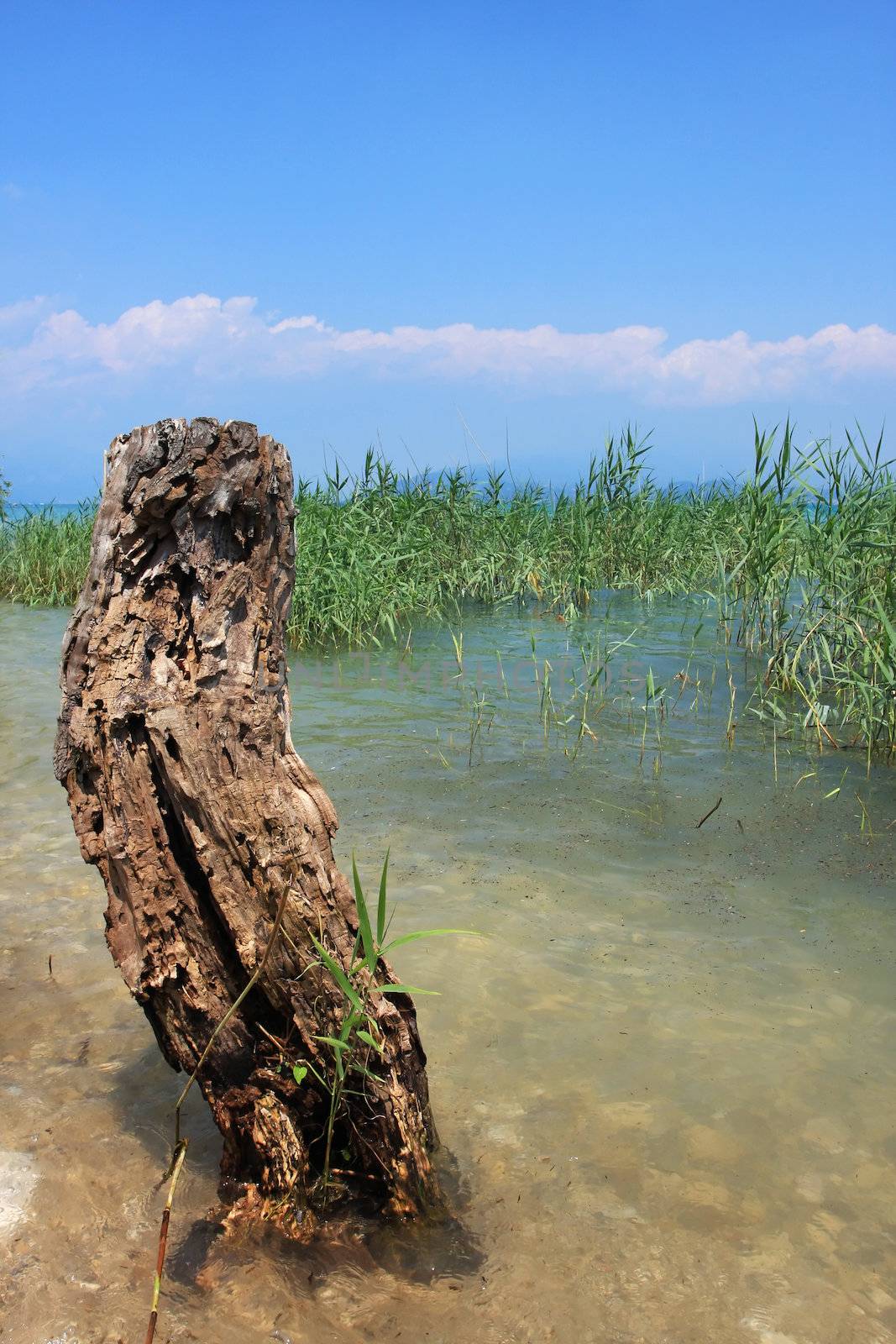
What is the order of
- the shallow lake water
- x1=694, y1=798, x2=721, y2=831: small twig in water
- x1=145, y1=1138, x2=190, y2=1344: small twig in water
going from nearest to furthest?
x1=145, y1=1138, x2=190, y2=1344: small twig in water
the shallow lake water
x1=694, y1=798, x2=721, y2=831: small twig in water

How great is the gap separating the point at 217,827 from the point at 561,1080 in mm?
1267

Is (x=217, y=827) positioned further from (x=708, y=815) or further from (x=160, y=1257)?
(x=708, y=815)

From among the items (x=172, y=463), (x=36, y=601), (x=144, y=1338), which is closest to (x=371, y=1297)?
(x=144, y=1338)

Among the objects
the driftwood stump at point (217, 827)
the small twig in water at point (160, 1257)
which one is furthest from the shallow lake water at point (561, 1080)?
the driftwood stump at point (217, 827)

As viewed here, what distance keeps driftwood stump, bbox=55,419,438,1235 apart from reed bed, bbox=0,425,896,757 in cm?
376

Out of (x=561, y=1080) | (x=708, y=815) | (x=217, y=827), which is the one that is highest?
(x=217, y=827)

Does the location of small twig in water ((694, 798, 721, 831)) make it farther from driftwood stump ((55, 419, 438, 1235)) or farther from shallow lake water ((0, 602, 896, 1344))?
driftwood stump ((55, 419, 438, 1235))

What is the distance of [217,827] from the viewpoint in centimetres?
207

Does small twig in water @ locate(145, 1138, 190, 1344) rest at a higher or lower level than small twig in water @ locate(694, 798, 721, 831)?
lower

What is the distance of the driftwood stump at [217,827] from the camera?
2.07 metres

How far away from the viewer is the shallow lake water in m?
1.93

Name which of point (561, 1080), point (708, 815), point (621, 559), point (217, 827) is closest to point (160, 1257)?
point (217, 827)

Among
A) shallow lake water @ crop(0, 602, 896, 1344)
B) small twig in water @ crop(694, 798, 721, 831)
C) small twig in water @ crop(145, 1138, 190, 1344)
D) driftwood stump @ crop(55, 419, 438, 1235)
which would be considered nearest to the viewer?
small twig in water @ crop(145, 1138, 190, 1344)

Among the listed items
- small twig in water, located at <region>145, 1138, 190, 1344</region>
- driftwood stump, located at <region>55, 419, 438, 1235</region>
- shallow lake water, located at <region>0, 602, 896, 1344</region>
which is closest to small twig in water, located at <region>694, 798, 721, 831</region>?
shallow lake water, located at <region>0, 602, 896, 1344</region>
